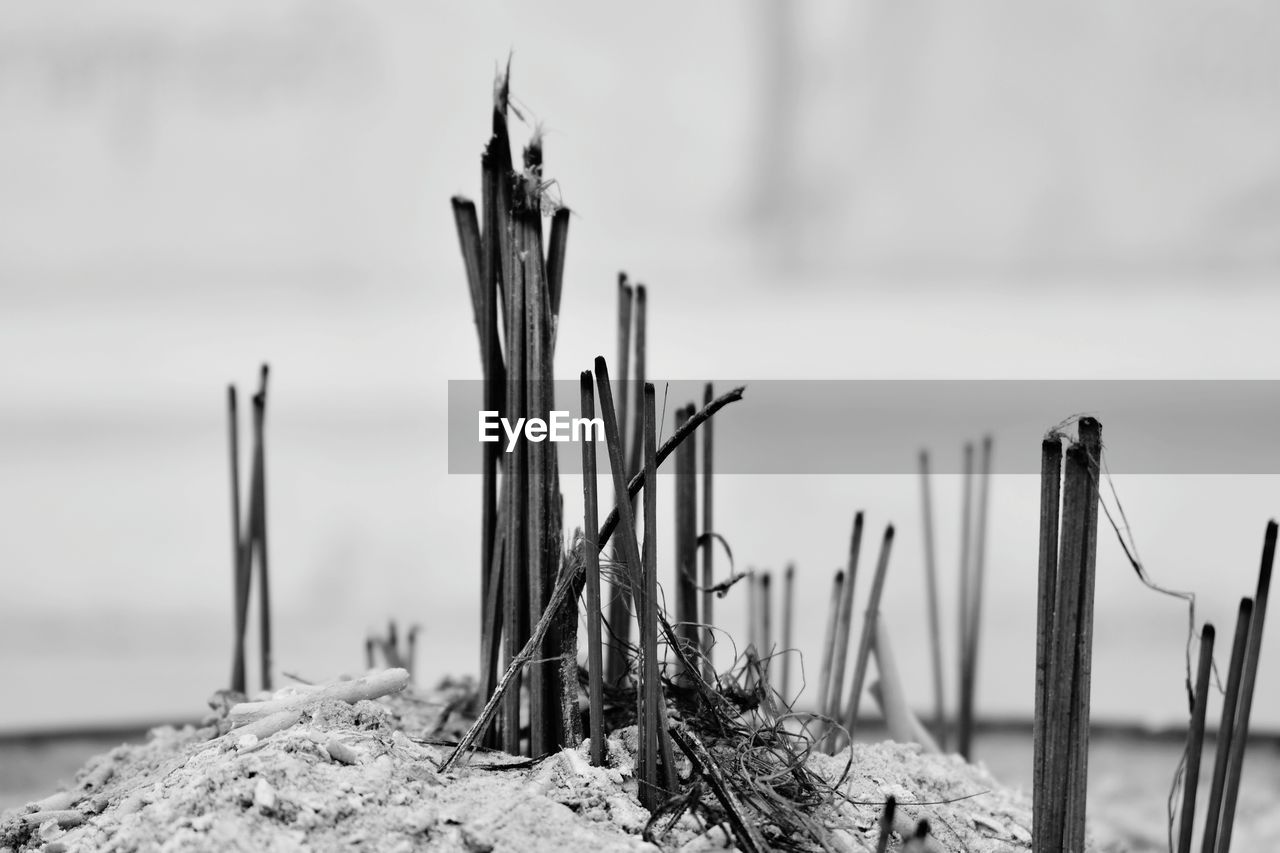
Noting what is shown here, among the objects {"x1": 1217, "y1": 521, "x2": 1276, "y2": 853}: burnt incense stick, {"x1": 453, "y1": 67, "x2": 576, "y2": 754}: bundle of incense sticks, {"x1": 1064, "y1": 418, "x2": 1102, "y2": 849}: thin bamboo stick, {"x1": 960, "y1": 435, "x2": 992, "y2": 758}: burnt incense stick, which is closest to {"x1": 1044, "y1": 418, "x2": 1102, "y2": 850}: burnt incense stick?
{"x1": 1064, "y1": 418, "x2": 1102, "y2": 849}: thin bamboo stick

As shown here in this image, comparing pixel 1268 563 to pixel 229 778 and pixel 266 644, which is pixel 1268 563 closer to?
pixel 229 778

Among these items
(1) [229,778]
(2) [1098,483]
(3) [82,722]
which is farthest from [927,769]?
(3) [82,722]

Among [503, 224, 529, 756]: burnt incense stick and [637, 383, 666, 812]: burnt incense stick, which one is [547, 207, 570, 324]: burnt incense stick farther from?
[637, 383, 666, 812]: burnt incense stick

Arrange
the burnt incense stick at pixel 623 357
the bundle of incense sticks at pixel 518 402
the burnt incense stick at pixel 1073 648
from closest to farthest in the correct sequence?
1. the burnt incense stick at pixel 1073 648
2. the bundle of incense sticks at pixel 518 402
3. the burnt incense stick at pixel 623 357

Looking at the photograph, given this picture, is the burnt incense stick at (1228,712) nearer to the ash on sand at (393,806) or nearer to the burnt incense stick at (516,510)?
the ash on sand at (393,806)

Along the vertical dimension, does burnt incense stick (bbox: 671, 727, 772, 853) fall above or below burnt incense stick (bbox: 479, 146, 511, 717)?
below

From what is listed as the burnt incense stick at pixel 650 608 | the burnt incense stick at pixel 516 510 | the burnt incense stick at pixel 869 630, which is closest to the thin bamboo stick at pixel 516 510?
the burnt incense stick at pixel 516 510

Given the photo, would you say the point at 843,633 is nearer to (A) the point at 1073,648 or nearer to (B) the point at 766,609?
(B) the point at 766,609
